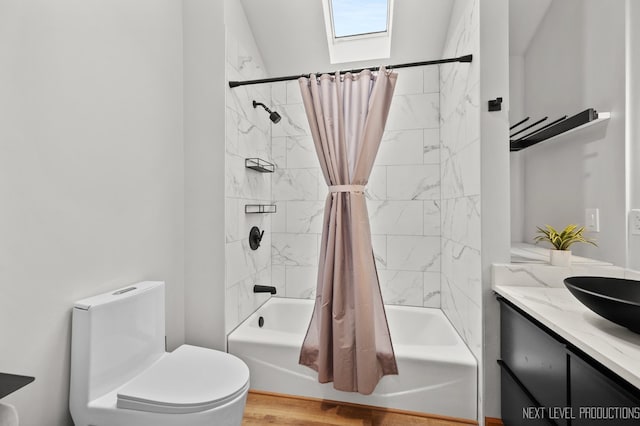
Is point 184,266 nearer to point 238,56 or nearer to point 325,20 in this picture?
point 238,56

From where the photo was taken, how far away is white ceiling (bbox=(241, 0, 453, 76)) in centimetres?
228

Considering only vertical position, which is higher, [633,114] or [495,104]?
[495,104]

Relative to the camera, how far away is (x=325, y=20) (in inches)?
94.7

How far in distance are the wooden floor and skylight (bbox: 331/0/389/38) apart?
2.72 metres

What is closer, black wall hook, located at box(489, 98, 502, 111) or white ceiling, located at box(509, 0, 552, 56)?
black wall hook, located at box(489, 98, 502, 111)

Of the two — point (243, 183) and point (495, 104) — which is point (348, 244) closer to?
point (243, 183)

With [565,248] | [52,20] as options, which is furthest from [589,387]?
[52,20]

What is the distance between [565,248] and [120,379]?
2163 mm

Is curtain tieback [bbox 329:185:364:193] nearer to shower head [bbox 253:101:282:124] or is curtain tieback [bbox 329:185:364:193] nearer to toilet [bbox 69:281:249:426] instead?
shower head [bbox 253:101:282:124]

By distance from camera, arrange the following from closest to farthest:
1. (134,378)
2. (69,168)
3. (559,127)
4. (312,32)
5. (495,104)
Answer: (69,168) → (134,378) → (495,104) → (559,127) → (312,32)

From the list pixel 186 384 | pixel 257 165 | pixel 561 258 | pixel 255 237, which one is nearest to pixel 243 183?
pixel 257 165

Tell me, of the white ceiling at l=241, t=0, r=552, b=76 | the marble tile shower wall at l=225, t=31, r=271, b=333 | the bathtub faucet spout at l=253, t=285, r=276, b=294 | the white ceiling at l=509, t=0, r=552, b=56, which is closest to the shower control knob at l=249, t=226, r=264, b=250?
the marble tile shower wall at l=225, t=31, r=271, b=333

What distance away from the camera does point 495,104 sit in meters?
1.57

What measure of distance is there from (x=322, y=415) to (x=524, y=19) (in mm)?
2786
